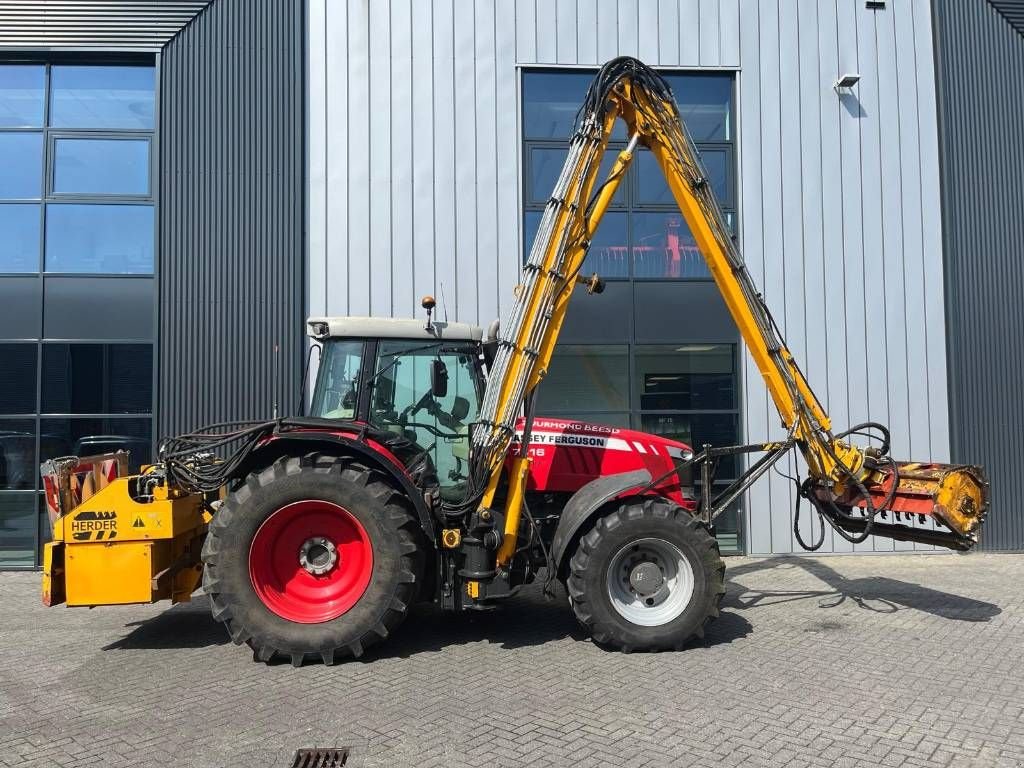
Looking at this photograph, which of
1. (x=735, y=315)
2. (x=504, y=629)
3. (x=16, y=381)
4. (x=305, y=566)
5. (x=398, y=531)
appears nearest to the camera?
(x=398, y=531)

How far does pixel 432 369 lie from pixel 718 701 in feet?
9.87

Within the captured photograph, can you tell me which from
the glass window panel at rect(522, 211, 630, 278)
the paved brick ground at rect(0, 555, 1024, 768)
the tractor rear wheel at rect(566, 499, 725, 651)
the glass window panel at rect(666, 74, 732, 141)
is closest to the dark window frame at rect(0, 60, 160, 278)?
the glass window panel at rect(522, 211, 630, 278)

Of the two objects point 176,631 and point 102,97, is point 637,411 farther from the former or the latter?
point 102,97

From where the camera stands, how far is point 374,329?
229 inches

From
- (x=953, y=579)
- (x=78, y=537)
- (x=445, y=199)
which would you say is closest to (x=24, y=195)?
(x=445, y=199)

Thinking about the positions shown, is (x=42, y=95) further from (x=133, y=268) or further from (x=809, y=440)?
(x=809, y=440)

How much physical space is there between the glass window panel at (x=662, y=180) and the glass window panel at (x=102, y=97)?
6503mm

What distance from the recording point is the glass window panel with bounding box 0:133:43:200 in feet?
30.6

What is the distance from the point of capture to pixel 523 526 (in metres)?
5.71

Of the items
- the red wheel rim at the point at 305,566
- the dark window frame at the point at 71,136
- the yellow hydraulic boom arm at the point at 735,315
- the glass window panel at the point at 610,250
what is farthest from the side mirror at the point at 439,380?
the dark window frame at the point at 71,136

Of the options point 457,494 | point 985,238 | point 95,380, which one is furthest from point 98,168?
point 985,238

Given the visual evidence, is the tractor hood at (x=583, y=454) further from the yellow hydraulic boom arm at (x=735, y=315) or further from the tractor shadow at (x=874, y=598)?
the tractor shadow at (x=874, y=598)

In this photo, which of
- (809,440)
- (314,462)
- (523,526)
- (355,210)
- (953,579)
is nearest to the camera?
(314,462)

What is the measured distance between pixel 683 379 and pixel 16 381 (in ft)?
27.8
